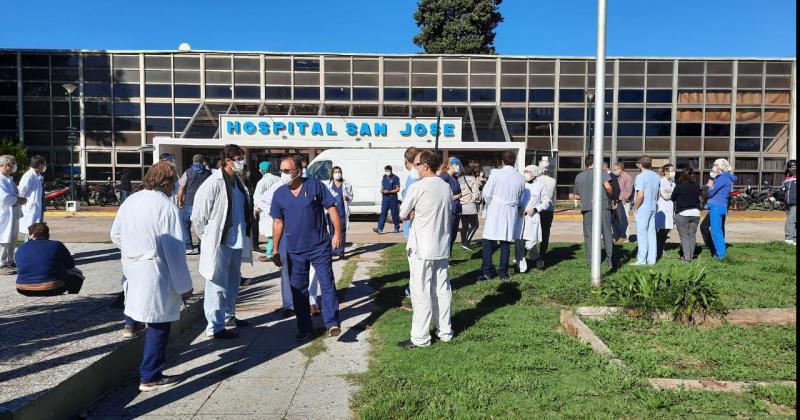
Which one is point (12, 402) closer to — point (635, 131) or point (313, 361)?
point (313, 361)

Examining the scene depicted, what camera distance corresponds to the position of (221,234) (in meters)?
5.59

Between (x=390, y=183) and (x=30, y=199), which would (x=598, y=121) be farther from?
(x=30, y=199)

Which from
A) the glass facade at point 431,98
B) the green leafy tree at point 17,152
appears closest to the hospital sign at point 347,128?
the glass facade at point 431,98

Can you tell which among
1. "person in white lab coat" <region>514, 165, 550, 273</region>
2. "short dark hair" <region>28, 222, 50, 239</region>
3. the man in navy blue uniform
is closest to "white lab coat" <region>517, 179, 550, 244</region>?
"person in white lab coat" <region>514, 165, 550, 273</region>

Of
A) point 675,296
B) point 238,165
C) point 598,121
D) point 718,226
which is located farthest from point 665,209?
point 238,165

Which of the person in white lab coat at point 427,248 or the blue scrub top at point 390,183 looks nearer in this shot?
the person in white lab coat at point 427,248

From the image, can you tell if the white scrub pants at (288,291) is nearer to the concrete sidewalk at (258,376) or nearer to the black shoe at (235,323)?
the concrete sidewalk at (258,376)

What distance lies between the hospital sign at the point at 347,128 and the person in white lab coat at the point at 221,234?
15385 millimetres

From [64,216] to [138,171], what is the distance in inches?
180

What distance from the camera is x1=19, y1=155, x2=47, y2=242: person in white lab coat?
8.78 m

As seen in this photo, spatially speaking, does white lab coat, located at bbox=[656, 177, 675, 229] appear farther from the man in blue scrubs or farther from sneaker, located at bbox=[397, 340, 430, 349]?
the man in blue scrubs

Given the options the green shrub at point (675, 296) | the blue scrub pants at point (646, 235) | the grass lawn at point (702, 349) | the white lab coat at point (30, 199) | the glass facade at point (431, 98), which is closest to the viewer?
the grass lawn at point (702, 349)

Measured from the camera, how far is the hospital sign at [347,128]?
20844 mm

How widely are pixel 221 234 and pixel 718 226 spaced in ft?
27.5
